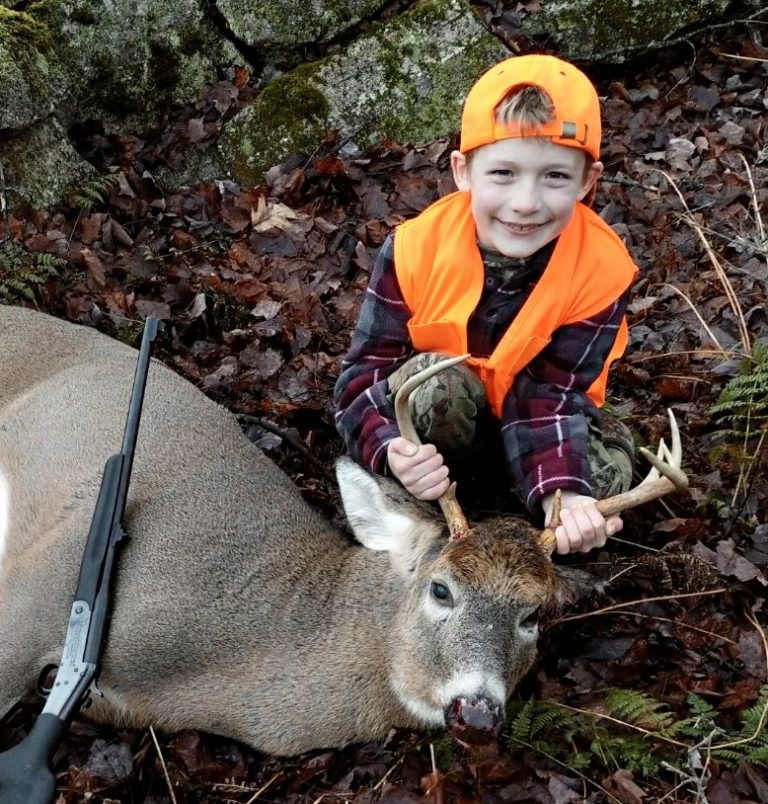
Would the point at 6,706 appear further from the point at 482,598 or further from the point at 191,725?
the point at 482,598

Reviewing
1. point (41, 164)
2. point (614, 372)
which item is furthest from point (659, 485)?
point (41, 164)

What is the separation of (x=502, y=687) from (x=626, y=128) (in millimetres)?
5131

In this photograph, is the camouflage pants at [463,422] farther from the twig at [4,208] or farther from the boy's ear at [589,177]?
the twig at [4,208]

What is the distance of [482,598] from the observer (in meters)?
3.26

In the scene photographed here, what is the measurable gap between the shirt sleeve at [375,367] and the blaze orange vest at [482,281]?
9 cm

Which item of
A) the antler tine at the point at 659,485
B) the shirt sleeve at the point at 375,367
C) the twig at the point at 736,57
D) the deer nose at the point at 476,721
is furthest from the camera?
the twig at the point at 736,57

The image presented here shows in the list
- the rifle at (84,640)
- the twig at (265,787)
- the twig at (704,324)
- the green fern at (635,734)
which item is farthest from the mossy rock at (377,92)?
the green fern at (635,734)

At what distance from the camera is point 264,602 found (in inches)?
142

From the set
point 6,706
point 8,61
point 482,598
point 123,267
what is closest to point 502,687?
point 482,598

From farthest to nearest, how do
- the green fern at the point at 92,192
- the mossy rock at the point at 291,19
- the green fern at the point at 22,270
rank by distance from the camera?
the mossy rock at the point at 291,19 → the green fern at the point at 92,192 → the green fern at the point at 22,270

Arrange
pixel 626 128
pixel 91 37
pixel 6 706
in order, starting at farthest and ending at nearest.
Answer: pixel 626 128 → pixel 91 37 → pixel 6 706

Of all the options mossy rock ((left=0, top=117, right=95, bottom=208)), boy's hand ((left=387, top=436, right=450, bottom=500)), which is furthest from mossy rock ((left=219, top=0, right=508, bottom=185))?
boy's hand ((left=387, top=436, right=450, bottom=500))

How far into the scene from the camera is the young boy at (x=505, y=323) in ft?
11.6

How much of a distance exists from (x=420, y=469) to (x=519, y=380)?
870mm
